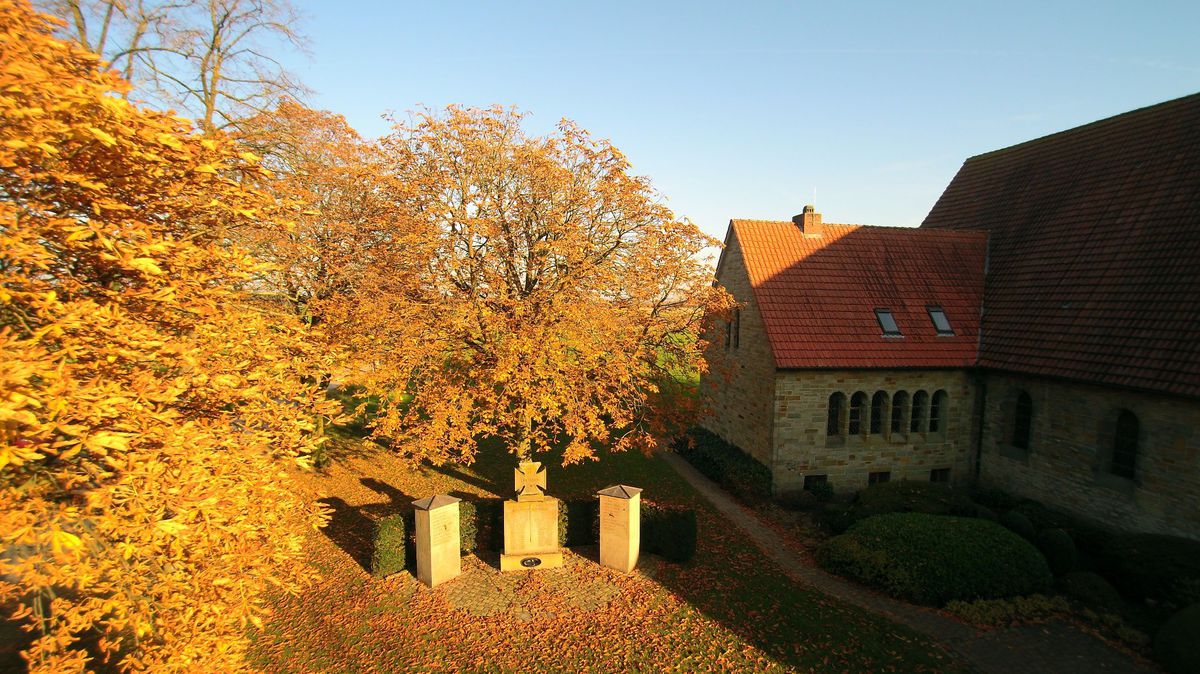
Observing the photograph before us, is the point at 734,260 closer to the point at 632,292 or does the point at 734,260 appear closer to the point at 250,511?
the point at 632,292

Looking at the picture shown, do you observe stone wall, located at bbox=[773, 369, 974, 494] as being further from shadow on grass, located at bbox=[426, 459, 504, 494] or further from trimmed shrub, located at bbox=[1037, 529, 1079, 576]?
shadow on grass, located at bbox=[426, 459, 504, 494]

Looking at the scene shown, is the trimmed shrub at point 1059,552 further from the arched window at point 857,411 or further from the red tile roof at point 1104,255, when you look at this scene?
the arched window at point 857,411

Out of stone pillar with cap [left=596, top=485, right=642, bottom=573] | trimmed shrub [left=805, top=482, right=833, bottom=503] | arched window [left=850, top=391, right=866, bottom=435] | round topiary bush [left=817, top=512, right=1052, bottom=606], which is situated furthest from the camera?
arched window [left=850, top=391, right=866, bottom=435]

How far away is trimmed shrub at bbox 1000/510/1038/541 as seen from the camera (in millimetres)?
12531

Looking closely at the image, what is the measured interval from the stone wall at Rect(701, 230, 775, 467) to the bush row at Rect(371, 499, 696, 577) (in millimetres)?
4692

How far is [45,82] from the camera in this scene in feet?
13.3

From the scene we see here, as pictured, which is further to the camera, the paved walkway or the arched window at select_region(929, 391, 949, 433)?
the arched window at select_region(929, 391, 949, 433)

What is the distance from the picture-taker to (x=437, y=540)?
11.3 m

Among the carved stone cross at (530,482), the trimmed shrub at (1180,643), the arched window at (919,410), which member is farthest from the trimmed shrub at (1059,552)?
the carved stone cross at (530,482)

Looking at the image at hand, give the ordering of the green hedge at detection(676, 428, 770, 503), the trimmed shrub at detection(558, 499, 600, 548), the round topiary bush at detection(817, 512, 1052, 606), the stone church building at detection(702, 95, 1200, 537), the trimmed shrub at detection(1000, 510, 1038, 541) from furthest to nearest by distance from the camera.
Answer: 1. the green hedge at detection(676, 428, 770, 503)
2. the trimmed shrub at detection(558, 499, 600, 548)
3. the stone church building at detection(702, 95, 1200, 537)
4. the trimmed shrub at detection(1000, 510, 1038, 541)
5. the round topiary bush at detection(817, 512, 1052, 606)

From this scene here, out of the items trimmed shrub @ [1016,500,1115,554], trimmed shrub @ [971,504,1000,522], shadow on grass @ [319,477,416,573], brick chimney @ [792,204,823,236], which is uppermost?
brick chimney @ [792,204,823,236]

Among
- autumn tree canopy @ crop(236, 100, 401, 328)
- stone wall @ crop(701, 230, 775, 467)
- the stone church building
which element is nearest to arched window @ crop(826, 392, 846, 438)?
the stone church building

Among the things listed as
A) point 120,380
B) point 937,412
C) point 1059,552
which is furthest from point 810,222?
point 120,380

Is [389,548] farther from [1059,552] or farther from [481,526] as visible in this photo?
[1059,552]
